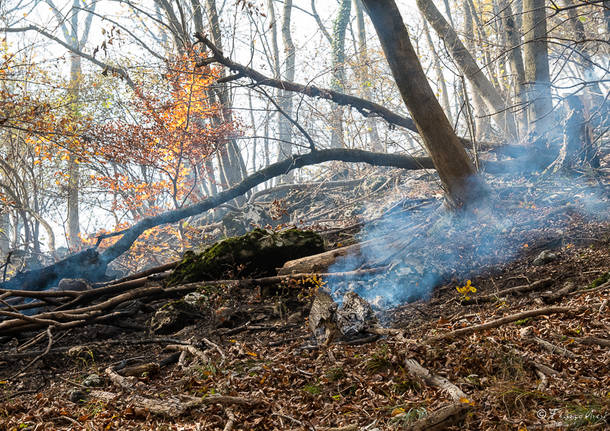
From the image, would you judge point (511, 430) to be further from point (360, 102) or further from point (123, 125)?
point (123, 125)

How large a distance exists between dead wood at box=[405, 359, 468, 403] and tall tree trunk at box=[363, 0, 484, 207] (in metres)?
4.18

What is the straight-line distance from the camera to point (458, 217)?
22.9 feet

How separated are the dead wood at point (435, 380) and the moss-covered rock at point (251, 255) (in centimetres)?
375

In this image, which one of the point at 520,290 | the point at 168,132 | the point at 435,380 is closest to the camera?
the point at 435,380

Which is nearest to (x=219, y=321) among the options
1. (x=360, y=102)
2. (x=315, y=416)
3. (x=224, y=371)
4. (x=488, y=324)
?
(x=224, y=371)

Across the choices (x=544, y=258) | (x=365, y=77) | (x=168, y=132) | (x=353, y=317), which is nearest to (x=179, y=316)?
(x=353, y=317)

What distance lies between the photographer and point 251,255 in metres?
6.78

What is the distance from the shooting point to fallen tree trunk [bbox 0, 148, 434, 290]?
8344 mm

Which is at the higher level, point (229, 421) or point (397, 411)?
point (229, 421)

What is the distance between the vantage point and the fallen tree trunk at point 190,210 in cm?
834

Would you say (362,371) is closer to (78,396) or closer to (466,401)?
(466,401)

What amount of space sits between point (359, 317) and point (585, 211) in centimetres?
462

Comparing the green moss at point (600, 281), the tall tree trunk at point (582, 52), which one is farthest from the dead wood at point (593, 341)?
the tall tree trunk at point (582, 52)

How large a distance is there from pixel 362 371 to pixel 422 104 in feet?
14.4
